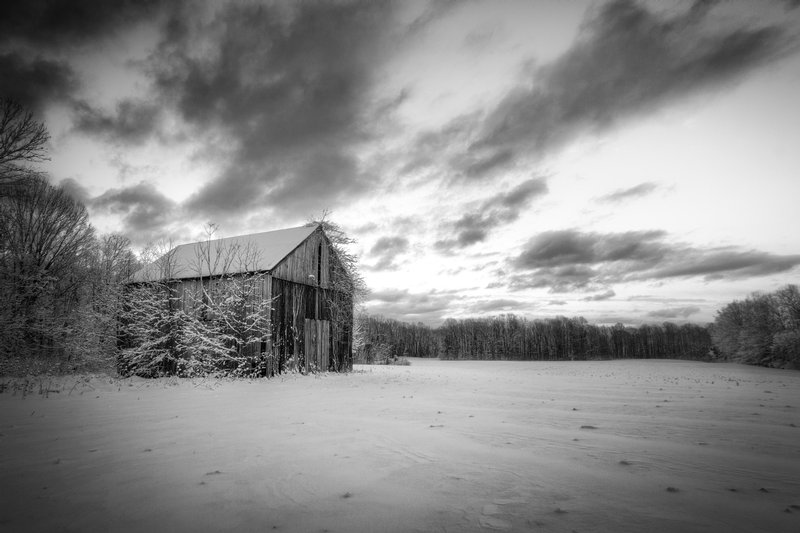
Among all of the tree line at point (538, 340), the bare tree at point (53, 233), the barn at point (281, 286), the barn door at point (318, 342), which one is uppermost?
the bare tree at point (53, 233)

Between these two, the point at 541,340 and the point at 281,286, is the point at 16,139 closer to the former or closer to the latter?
the point at 281,286

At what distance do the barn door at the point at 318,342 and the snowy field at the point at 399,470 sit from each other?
9615 millimetres

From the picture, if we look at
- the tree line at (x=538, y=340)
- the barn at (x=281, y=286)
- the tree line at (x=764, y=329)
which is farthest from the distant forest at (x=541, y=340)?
the barn at (x=281, y=286)

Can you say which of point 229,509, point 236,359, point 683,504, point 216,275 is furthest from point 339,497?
point 216,275

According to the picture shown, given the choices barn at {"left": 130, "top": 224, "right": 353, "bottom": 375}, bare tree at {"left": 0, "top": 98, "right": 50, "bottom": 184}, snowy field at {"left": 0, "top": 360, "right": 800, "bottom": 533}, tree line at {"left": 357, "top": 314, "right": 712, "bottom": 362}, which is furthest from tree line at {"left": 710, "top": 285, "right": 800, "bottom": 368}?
bare tree at {"left": 0, "top": 98, "right": 50, "bottom": 184}

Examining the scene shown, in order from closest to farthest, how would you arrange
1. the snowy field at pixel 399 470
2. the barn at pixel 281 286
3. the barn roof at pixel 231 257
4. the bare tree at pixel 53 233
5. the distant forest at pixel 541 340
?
the snowy field at pixel 399 470
the barn at pixel 281 286
the barn roof at pixel 231 257
the bare tree at pixel 53 233
the distant forest at pixel 541 340

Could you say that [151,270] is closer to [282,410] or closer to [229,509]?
[282,410]

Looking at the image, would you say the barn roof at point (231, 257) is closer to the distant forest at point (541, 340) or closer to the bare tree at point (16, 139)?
the bare tree at point (16, 139)

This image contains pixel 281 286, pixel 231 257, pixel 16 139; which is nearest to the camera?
pixel 16 139

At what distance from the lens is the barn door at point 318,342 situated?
1701cm

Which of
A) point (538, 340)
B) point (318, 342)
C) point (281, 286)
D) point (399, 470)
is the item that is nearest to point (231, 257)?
point (281, 286)

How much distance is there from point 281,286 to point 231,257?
3.08 metres

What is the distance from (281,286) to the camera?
1602cm

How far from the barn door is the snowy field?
9.61 m
